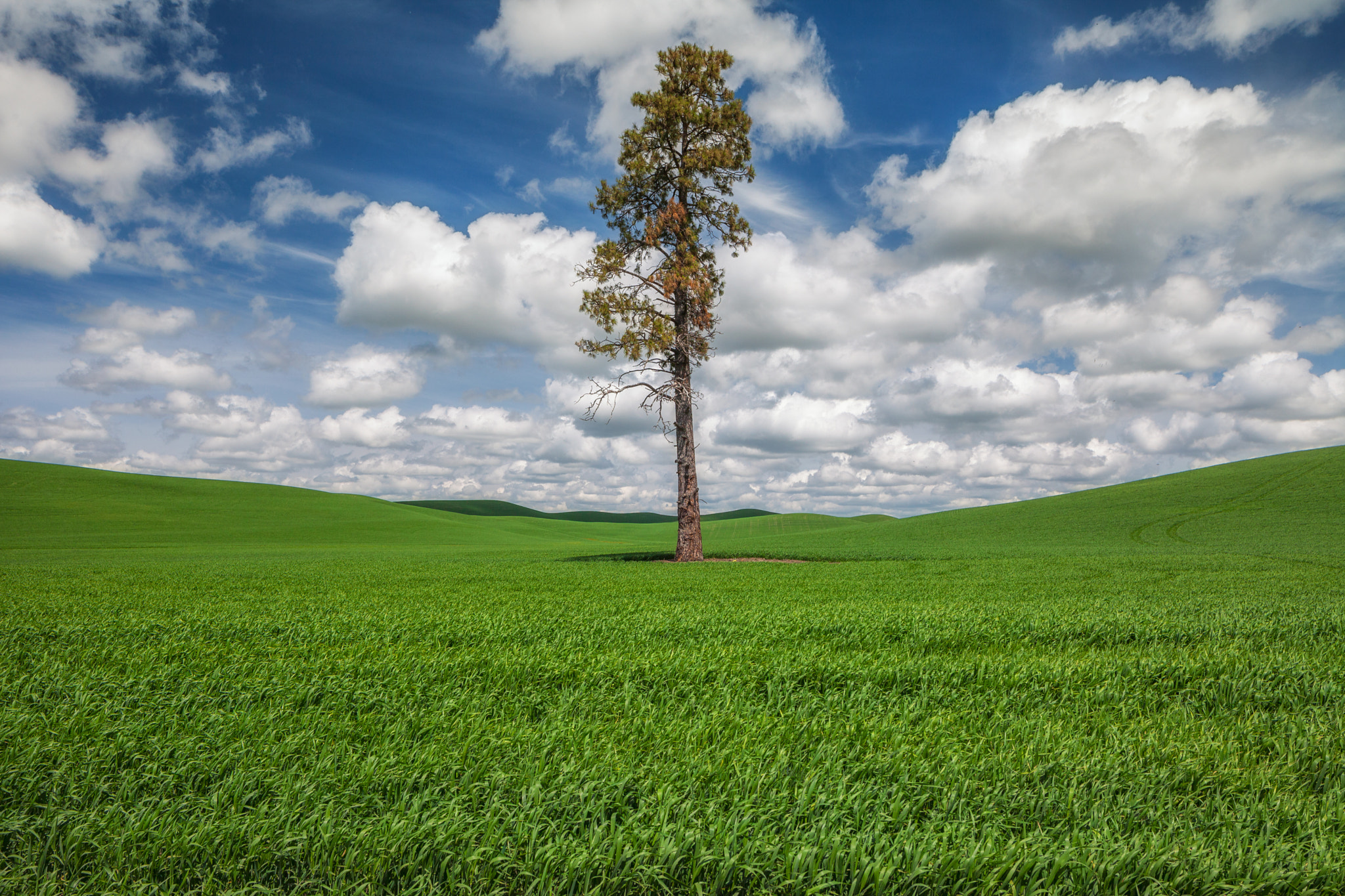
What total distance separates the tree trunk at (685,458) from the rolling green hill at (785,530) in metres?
2.87

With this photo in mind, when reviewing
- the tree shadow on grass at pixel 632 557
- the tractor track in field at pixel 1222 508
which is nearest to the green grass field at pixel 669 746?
the tree shadow on grass at pixel 632 557

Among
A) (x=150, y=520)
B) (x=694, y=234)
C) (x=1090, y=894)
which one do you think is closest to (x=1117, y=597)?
(x=1090, y=894)

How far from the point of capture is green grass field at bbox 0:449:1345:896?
2.32 meters

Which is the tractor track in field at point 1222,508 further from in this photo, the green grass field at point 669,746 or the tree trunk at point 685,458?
the green grass field at point 669,746

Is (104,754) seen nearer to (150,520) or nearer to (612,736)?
(612,736)

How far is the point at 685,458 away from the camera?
21.3 m

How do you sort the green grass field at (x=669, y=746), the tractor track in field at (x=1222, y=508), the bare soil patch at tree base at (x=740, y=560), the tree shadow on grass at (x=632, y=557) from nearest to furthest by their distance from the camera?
1. the green grass field at (x=669, y=746)
2. the bare soil patch at tree base at (x=740, y=560)
3. the tree shadow on grass at (x=632, y=557)
4. the tractor track in field at (x=1222, y=508)

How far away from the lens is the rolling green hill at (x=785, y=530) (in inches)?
1260

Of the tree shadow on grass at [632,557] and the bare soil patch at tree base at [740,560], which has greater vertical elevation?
the bare soil patch at tree base at [740,560]

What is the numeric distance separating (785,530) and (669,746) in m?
79.0

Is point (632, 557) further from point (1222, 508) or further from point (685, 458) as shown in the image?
point (1222, 508)

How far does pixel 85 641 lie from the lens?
230 inches

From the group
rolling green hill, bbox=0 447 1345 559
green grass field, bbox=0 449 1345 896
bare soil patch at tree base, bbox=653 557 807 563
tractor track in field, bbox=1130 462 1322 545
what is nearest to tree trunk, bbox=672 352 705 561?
bare soil patch at tree base, bbox=653 557 807 563

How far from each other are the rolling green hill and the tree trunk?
113 inches
